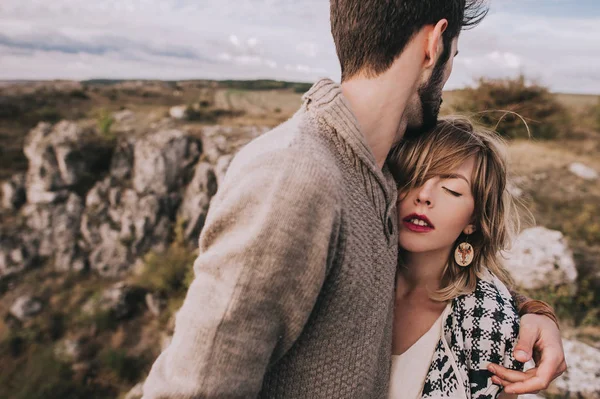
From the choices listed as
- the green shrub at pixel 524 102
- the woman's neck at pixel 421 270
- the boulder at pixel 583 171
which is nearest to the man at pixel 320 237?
the woman's neck at pixel 421 270

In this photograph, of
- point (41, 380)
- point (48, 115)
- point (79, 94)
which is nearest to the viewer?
point (41, 380)

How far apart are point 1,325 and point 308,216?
15812 mm

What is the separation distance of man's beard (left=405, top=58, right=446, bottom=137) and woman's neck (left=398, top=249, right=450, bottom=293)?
0.66 meters

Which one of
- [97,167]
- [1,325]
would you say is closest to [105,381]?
[1,325]

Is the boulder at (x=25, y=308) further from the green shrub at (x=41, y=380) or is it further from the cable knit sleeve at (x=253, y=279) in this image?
the cable knit sleeve at (x=253, y=279)

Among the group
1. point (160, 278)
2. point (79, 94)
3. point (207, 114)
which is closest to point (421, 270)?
point (160, 278)

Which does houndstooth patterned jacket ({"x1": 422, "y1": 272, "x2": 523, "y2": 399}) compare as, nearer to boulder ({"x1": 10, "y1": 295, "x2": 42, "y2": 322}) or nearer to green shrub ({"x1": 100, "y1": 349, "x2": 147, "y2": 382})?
green shrub ({"x1": 100, "y1": 349, "x2": 147, "y2": 382})

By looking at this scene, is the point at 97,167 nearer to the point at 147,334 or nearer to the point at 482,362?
the point at 147,334

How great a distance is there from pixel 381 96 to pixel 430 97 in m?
0.25

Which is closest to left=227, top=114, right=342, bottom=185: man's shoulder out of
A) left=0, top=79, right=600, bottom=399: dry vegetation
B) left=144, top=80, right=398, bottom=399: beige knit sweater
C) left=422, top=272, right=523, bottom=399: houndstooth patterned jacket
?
left=144, top=80, right=398, bottom=399: beige knit sweater

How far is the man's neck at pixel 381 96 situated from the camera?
3.82ft

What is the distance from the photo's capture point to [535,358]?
1.63 m

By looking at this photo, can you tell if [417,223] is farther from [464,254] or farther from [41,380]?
[41,380]

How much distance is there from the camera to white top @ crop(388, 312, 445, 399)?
5.16 ft
